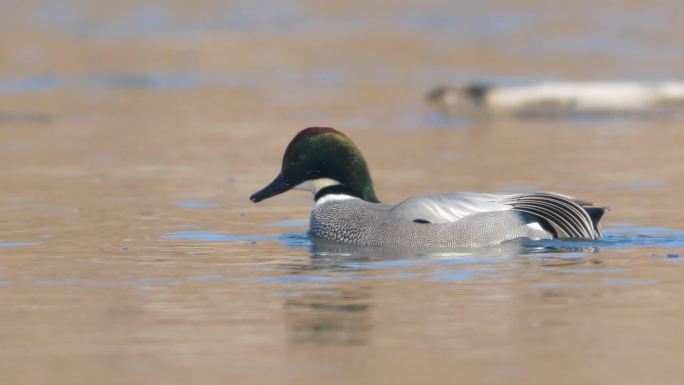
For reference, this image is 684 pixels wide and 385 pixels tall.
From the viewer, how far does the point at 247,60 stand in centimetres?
2911

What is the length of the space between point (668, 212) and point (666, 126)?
7.10 metres

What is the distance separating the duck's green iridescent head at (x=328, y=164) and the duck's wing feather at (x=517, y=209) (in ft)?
2.99

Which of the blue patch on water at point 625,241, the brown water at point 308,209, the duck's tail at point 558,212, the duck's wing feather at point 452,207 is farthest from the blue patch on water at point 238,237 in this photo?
the blue patch on water at point 625,241

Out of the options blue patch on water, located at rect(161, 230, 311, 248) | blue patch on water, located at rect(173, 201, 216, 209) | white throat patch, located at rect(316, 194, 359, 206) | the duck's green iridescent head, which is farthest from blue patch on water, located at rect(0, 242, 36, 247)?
blue patch on water, located at rect(173, 201, 216, 209)

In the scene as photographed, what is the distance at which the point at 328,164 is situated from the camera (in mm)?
10656

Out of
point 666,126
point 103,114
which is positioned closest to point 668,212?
point 666,126

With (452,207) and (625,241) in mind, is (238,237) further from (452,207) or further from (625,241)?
(625,241)

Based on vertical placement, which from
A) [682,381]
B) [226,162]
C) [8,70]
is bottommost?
[682,381]

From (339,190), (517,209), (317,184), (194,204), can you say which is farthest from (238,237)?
(194,204)

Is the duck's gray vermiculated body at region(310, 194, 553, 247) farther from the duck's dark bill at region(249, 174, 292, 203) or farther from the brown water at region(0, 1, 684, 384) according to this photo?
the duck's dark bill at region(249, 174, 292, 203)

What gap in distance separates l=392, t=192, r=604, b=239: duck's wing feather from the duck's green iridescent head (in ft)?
2.99

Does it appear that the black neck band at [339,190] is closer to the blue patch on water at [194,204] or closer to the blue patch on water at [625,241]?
the blue patch on water at [625,241]

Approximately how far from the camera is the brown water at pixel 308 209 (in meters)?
6.60

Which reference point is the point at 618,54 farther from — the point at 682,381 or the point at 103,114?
the point at 682,381
